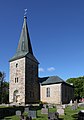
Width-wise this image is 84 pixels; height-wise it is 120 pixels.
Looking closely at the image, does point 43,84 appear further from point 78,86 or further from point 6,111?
point 78,86

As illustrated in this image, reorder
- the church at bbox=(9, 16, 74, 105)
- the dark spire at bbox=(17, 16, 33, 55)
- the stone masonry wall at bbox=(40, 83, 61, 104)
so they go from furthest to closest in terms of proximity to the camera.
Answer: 1. the dark spire at bbox=(17, 16, 33, 55)
2. the stone masonry wall at bbox=(40, 83, 61, 104)
3. the church at bbox=(9, 16, 74, 105)

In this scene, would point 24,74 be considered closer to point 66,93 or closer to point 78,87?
point 66,93

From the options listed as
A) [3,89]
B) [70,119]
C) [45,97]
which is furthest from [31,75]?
[70,119]

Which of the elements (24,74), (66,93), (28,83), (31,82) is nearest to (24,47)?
(24,74)

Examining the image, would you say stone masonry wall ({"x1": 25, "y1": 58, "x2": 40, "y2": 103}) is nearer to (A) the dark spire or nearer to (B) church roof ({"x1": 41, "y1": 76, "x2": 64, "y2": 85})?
(B) church roof ({"x1": 41, "y1": 76, "x2": 64, "y2": 85})

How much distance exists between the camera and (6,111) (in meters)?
26.4

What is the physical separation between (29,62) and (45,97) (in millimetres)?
8533

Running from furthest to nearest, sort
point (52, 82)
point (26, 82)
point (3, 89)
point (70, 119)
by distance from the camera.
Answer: point (3, 89)
point (52, 82)
point (26, 82)
point (70, 119)

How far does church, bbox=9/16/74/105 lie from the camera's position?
4458cm

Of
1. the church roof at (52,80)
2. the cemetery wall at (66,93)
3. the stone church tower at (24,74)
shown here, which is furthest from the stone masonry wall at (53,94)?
the cemetery wall at (66,93)

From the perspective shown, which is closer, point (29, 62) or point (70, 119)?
point (70, 119)

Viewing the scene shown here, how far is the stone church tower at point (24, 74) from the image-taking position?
145 ft

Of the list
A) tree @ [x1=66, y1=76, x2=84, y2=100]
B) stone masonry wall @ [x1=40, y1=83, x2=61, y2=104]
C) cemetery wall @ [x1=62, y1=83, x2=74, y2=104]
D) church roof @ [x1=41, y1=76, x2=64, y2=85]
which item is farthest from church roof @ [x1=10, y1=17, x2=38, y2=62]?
tree @ [x1=66, y1=76, x2=84, y2=100]

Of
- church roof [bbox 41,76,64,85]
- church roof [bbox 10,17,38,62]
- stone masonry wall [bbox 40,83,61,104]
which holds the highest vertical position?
church roof [bbox 10,17,38,62]
